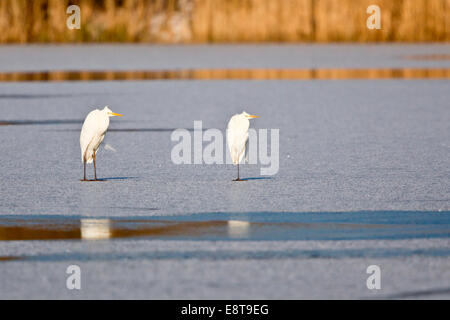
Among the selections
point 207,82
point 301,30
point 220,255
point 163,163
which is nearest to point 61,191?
point 163,163

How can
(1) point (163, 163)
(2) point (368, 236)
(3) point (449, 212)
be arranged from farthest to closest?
(1) point (163, 163), (3) point (449, 212), (2) point (368, 236)

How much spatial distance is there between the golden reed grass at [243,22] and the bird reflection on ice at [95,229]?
16588 mm

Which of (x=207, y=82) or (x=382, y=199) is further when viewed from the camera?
(x=207, y=82)

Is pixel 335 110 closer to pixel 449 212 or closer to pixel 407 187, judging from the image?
pixel 407 187

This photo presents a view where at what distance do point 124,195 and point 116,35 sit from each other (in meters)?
17.1

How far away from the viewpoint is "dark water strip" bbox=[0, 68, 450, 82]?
1524 cm

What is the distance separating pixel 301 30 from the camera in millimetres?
21766
